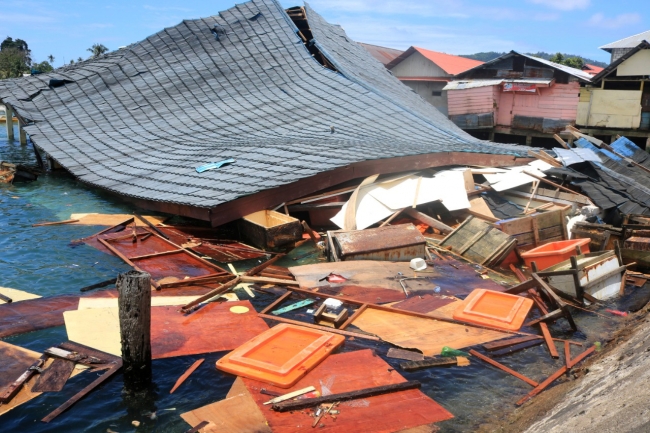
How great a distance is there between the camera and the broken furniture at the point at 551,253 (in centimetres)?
971

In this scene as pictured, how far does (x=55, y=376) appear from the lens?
595 cm

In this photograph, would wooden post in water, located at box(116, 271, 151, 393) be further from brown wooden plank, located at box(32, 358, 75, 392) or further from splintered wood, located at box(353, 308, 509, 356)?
splintered wood, located at box(353, 308, 509, 356)

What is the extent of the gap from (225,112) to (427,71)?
63.5 ft

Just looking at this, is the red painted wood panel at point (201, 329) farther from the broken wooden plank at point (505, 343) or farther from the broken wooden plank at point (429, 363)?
the broken wooden plank at point (505, 343)

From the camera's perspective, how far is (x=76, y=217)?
484 inches

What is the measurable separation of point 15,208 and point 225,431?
1075 centimetres

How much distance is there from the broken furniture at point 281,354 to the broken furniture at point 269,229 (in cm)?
349

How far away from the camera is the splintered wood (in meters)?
6.99

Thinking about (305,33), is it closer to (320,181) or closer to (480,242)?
(320,181)

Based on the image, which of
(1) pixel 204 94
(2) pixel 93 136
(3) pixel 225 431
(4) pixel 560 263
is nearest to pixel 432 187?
(4) pixel 560 263

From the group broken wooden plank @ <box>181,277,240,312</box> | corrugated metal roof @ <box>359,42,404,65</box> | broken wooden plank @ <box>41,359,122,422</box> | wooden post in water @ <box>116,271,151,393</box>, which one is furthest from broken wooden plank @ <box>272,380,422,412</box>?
corrugated metal roof @ <box>359,42,404,65</box>

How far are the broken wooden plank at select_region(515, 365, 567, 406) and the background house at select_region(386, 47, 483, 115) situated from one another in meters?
27.5

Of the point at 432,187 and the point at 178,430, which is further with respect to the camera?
the point at 432,187

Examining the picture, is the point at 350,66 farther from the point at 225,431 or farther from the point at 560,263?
the point at 225,431
